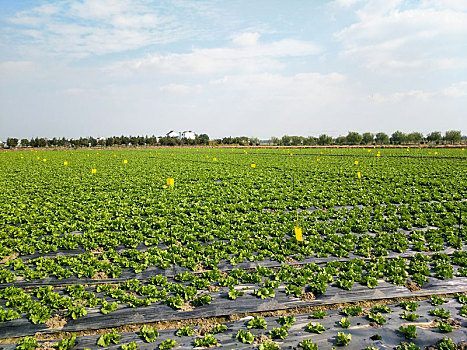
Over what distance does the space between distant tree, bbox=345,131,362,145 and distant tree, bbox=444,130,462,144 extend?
29142 millimetres

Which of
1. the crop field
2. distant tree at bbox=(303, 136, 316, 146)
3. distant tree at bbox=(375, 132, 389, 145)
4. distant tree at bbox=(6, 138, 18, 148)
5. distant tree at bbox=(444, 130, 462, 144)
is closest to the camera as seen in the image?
the crop field

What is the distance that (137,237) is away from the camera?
9.88 m

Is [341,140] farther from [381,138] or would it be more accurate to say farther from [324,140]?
[381,138]

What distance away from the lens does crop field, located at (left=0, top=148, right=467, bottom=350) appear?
5164 millimetres

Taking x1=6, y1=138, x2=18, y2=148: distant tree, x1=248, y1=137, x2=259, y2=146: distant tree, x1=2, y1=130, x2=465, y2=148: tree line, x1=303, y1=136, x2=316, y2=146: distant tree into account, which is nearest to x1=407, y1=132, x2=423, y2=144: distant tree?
x1=2, y1=130, x2=465, y2=148: tree line

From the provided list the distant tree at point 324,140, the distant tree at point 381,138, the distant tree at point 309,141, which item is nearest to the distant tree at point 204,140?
the distant tree at point 309,141

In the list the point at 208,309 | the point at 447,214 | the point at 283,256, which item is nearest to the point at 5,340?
the point at 208,309

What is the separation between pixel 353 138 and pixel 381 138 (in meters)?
10.8

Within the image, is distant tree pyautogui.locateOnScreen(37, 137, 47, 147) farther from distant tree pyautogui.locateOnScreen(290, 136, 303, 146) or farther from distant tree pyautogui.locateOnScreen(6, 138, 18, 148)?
distant tree pyautogui.locateOnScreen(290, 136, 303, 146)

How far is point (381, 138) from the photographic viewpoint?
125500 mm

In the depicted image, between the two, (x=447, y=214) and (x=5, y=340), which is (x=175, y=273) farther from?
(x=447, y=214)

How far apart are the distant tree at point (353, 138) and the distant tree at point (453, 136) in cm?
2914

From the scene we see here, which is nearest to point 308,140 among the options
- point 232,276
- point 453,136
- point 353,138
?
point 353,138

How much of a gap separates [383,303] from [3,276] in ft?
26.7
